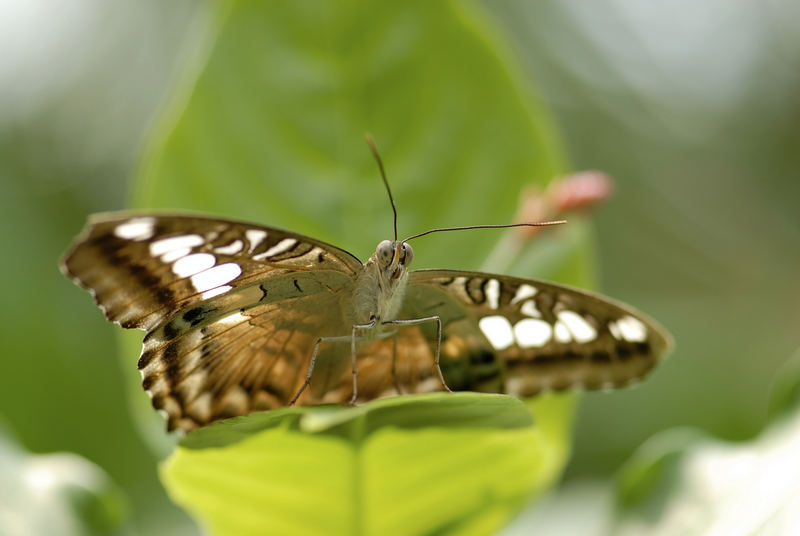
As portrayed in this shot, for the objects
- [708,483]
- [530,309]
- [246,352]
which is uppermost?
[246,352]

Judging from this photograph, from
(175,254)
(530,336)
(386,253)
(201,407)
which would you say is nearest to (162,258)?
(175,254)

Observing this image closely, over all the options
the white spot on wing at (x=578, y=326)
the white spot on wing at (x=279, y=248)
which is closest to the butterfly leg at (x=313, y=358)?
the white spot on wing at (x=279, y=248)

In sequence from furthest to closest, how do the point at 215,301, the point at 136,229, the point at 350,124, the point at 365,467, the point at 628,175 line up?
1. the point at 628,175
2. the point at 350,124
3. the point at 215,301
4. the point at 136,229
5. the point at 365,467

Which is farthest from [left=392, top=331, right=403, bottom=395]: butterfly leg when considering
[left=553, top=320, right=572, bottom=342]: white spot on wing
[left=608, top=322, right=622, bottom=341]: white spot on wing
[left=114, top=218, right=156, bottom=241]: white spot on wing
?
[left=114, top=218, right=156, bottom=241]: white spot on wing

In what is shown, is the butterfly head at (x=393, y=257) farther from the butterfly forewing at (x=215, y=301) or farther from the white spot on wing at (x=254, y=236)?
the white spot on wing at (x=254, y=236)

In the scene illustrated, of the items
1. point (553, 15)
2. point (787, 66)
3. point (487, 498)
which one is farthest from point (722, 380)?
point (553, 15)

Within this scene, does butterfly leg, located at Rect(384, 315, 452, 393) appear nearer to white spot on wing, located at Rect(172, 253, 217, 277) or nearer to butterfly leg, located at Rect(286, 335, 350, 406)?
Result: butterfly leg, located at Rect(286, 335, 350, 406)

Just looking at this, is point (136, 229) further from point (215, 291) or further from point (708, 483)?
point (708, 483)
